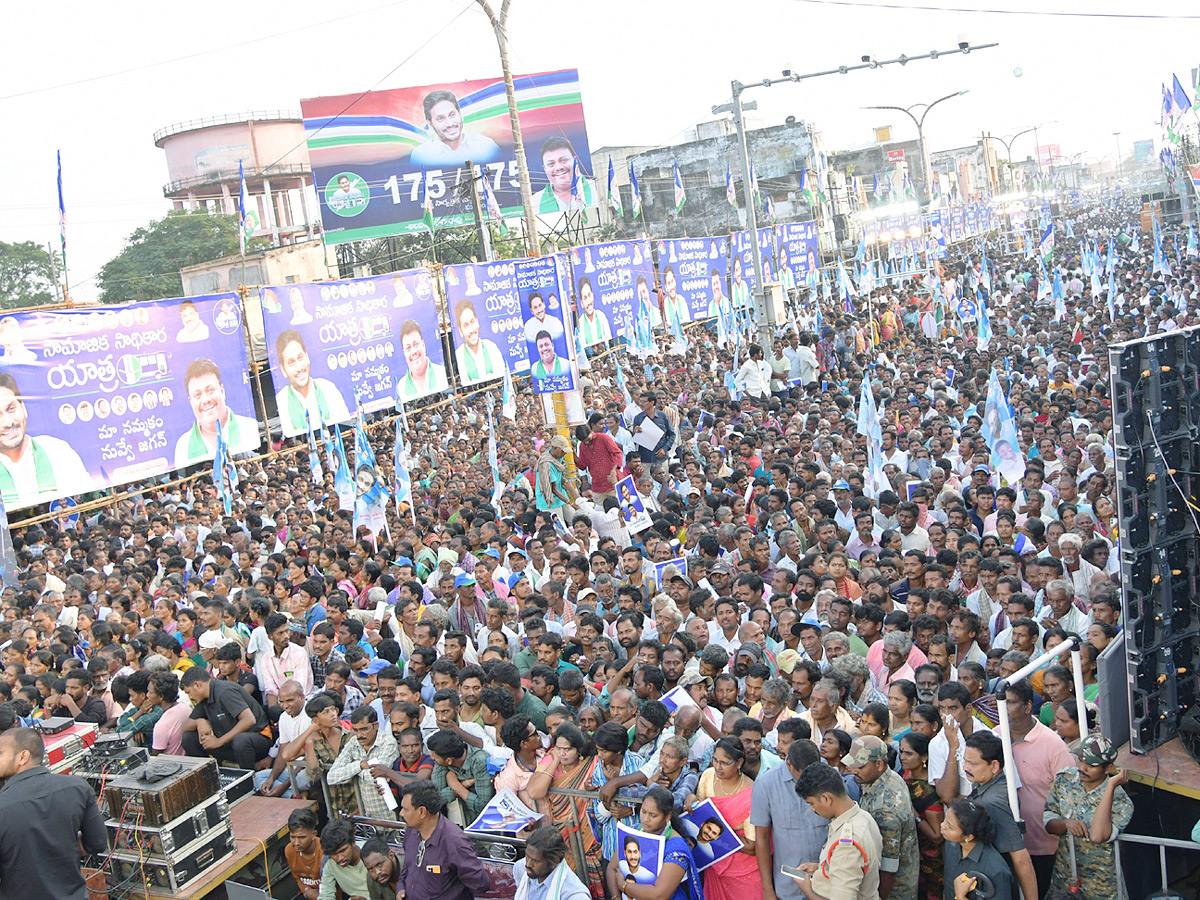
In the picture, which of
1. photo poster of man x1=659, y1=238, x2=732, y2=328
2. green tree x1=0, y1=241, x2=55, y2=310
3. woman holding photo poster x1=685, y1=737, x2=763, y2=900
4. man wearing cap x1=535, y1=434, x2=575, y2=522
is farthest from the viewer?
green tree x1=0, y1=241, x2=55, y2=310

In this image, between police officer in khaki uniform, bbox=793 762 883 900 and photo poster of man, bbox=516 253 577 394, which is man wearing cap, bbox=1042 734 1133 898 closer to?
police officer in khaki uniform, bbox=793 762 883 900

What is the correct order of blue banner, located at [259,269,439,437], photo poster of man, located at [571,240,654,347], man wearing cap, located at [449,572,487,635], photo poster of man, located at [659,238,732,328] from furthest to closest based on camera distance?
photo poster of man, located at [659,238,732,328] < photo poster of man, located at [571,240,654,347] < blue banner, located at [259,269,439,437] < man wearing cap, located at [449,572,487,635]

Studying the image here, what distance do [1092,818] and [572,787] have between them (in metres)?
2.44

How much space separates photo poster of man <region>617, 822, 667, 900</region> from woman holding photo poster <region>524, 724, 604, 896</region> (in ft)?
1.34

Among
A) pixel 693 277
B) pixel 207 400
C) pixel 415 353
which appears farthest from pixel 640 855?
pixel 693 277

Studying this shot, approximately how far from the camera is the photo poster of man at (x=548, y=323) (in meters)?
11.9

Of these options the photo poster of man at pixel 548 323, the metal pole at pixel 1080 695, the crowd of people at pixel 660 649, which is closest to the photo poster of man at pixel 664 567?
the crowd of people at pixel 660 649

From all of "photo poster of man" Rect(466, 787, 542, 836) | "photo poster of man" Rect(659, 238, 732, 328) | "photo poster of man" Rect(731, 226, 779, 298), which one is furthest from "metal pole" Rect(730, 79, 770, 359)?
"photo poster of man" Rect(466, 787, 542, 836)

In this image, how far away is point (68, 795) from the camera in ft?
16.2

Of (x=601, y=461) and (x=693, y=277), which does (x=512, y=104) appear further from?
(x=693, y=277)

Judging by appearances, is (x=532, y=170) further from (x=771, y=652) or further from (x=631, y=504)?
(x=771, y=652)

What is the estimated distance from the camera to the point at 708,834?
4895mm

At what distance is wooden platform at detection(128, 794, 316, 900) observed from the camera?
18.0 feet

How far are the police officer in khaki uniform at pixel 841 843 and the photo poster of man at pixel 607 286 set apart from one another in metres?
16.9
